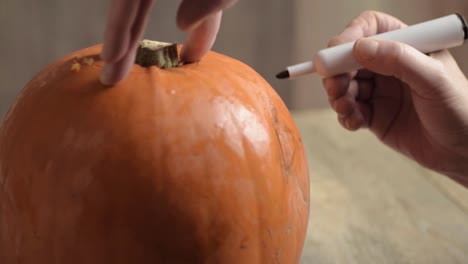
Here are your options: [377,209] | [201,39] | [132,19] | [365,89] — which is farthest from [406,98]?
[132,19]

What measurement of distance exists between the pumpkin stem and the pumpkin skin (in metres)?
0.02

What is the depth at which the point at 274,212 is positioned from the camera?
0.53m

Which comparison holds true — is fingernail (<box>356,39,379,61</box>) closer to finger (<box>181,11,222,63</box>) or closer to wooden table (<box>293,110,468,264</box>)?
finger (<box>181,11,222,63</box>)

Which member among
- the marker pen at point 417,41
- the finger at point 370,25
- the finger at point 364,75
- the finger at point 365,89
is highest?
the marker pen at point 417,41

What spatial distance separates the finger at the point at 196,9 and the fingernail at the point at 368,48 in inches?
10.8

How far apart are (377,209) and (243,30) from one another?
0.60 meters

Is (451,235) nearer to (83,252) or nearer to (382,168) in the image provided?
(382,168)

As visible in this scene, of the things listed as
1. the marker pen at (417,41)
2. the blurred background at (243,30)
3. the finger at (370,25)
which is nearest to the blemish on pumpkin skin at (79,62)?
the marker pen at (417,41)

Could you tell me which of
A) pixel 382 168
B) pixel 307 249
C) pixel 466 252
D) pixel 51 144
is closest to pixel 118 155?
pixel 51 144

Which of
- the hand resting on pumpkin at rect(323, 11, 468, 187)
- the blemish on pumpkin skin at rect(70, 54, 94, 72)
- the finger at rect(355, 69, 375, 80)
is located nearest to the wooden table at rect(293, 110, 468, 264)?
the hand resting on pumpkin at rect(323, 11, 468, 187)

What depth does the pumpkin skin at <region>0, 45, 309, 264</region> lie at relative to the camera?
0.48 metres

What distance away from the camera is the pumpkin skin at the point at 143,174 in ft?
1.57

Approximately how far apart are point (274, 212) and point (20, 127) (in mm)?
256

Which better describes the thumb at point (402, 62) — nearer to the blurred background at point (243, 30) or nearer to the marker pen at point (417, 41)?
the marker pen at point (417, 41)
